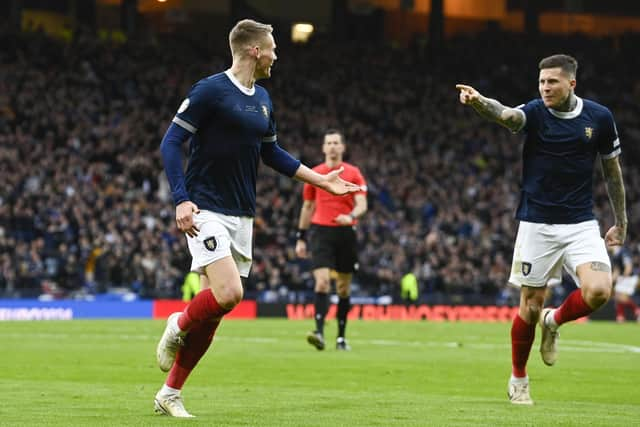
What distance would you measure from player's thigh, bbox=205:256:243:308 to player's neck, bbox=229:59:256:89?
125 cm

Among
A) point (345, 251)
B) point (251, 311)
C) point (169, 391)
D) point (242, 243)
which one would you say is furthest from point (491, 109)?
point (251, 311)

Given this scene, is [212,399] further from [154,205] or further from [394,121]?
[394,121]

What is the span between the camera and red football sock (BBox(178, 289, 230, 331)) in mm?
8180

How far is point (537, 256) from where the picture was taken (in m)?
9.78

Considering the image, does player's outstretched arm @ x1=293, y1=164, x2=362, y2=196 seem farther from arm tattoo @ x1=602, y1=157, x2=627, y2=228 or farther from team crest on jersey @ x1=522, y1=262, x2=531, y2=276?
arm tattoo @ x1=602, y1=157, x2=627, y2=228

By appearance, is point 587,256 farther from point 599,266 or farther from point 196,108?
point 196,108

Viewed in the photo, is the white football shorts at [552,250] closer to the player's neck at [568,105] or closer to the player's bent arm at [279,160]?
the player's neck at [568,105]

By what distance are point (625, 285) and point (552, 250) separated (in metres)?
22.8

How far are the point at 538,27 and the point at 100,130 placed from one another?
76.4ft

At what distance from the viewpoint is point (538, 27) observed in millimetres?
52656

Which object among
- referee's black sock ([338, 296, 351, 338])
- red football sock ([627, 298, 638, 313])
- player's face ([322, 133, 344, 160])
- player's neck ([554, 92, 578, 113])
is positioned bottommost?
red football sock ([627, 298, 638, 313])

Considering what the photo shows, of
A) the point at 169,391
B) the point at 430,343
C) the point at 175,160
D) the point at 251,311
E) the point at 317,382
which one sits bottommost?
the point at 251,311

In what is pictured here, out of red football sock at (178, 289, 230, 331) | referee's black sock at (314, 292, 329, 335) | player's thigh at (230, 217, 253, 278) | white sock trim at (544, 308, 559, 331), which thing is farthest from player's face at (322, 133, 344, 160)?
red football sock at (178, 289, 230, 331)

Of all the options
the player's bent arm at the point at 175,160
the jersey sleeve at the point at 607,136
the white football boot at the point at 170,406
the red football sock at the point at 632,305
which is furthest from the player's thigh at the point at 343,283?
the red football sock at the point at 632,305
